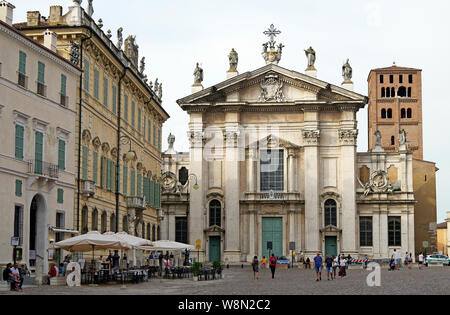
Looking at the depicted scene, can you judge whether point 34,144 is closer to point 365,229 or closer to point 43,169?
point 43,169

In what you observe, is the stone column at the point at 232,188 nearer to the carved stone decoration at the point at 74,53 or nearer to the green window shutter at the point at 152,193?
the green window shutter at the point at 152,193

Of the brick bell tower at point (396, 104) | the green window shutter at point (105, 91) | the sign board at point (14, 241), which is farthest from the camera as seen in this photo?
the brick bell tower at point (396, 104)

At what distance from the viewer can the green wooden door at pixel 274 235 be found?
6700cm

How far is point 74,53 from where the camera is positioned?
119 ft

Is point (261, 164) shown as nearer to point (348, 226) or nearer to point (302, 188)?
point (302, 188)

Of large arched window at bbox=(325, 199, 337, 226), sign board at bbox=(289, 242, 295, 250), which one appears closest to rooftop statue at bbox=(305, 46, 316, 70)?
large arched window at bbox=(325, 199, 337, 226)

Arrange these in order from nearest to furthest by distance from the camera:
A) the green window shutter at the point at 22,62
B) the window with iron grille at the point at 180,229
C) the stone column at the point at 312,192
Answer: the green window shutter at the point at 22,62 → the stone column at the point at 312,192 → the window with iron grille at the point at 180,229

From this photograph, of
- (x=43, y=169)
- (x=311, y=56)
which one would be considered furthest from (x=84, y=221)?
(x=311, y=56)

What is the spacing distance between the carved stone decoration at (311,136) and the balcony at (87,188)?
104ft

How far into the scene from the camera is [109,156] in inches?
1677

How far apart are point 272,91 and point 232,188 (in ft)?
30.6

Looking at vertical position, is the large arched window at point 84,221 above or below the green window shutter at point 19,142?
below

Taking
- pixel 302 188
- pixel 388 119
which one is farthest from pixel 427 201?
pixel 302 188

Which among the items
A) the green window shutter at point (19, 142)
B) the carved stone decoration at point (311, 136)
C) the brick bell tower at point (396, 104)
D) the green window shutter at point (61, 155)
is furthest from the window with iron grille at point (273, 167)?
the green window shutter at point (19, 142)
